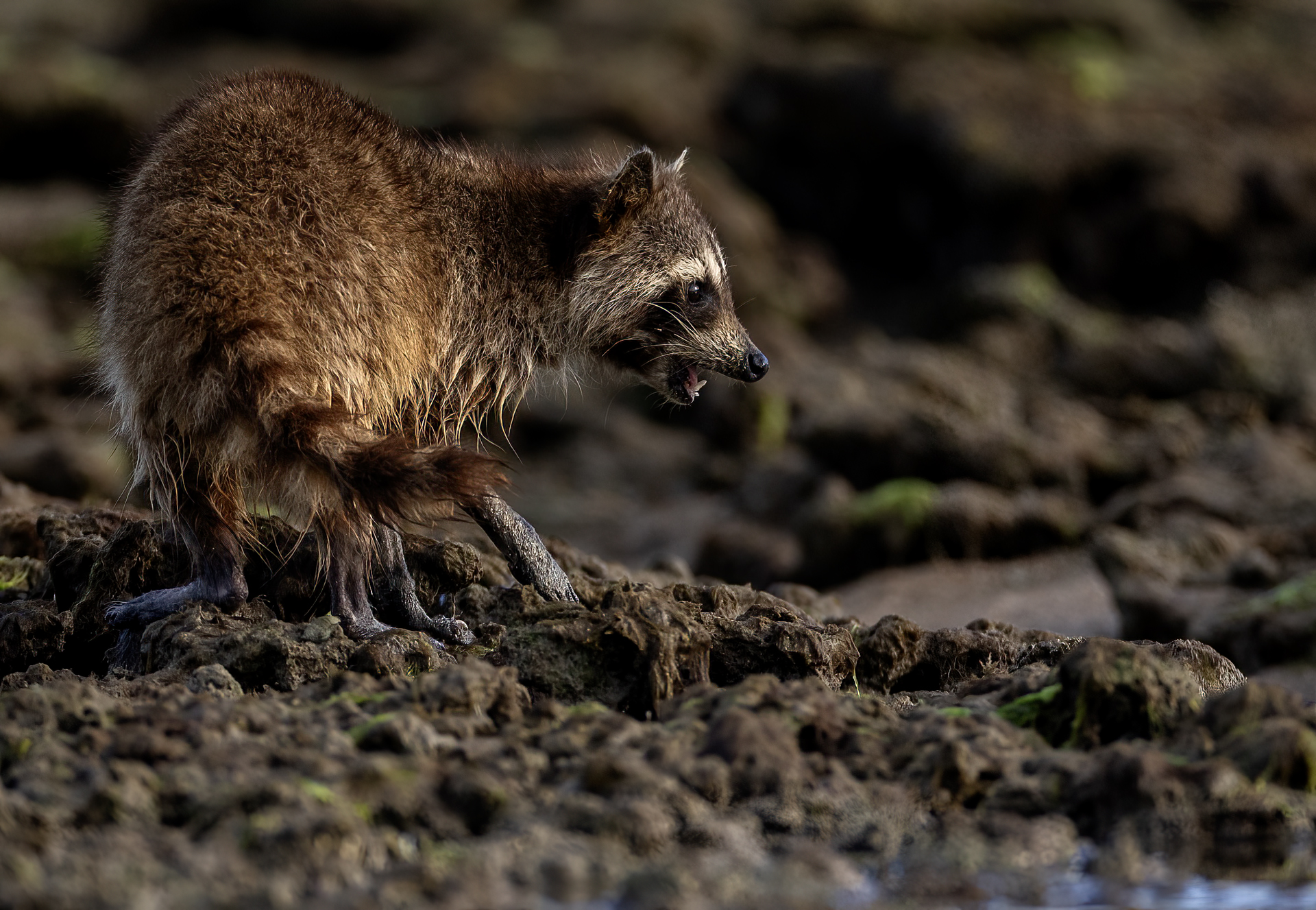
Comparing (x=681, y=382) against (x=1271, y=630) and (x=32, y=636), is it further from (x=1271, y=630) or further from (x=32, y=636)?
(x=1271, y=630)

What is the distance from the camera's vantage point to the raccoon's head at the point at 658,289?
8016 millimetres

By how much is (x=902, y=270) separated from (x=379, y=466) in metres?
18.7

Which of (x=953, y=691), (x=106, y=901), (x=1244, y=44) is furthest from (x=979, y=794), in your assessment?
(x=1244, y=44)

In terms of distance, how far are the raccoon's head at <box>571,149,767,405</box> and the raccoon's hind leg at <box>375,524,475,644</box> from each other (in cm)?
168

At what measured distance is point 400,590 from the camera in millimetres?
7199

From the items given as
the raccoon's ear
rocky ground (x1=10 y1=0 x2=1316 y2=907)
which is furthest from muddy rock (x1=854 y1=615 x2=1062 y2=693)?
the raccoon's ear

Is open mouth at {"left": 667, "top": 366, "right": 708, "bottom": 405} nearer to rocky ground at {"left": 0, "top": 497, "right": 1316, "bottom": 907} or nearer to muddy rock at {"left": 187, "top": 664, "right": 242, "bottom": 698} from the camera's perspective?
rocky ground at {"left": 0, "top": 497, "right": 1316, "bottom": 907}

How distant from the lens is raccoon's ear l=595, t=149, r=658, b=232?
7.99 m

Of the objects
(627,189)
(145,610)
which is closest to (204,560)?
(145,610)

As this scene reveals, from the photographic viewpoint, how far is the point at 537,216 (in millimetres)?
7953

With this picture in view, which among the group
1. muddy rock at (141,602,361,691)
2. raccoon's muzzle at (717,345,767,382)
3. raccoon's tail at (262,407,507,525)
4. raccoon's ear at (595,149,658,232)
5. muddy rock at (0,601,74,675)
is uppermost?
raccoon's ear at (595,149,658,232)

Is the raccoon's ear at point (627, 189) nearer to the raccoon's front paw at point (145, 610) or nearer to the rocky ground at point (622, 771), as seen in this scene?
the rocky ground at point (622, 771)

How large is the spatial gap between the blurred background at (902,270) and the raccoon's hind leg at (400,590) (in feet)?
6.17

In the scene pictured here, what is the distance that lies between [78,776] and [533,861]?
1.55 meters
